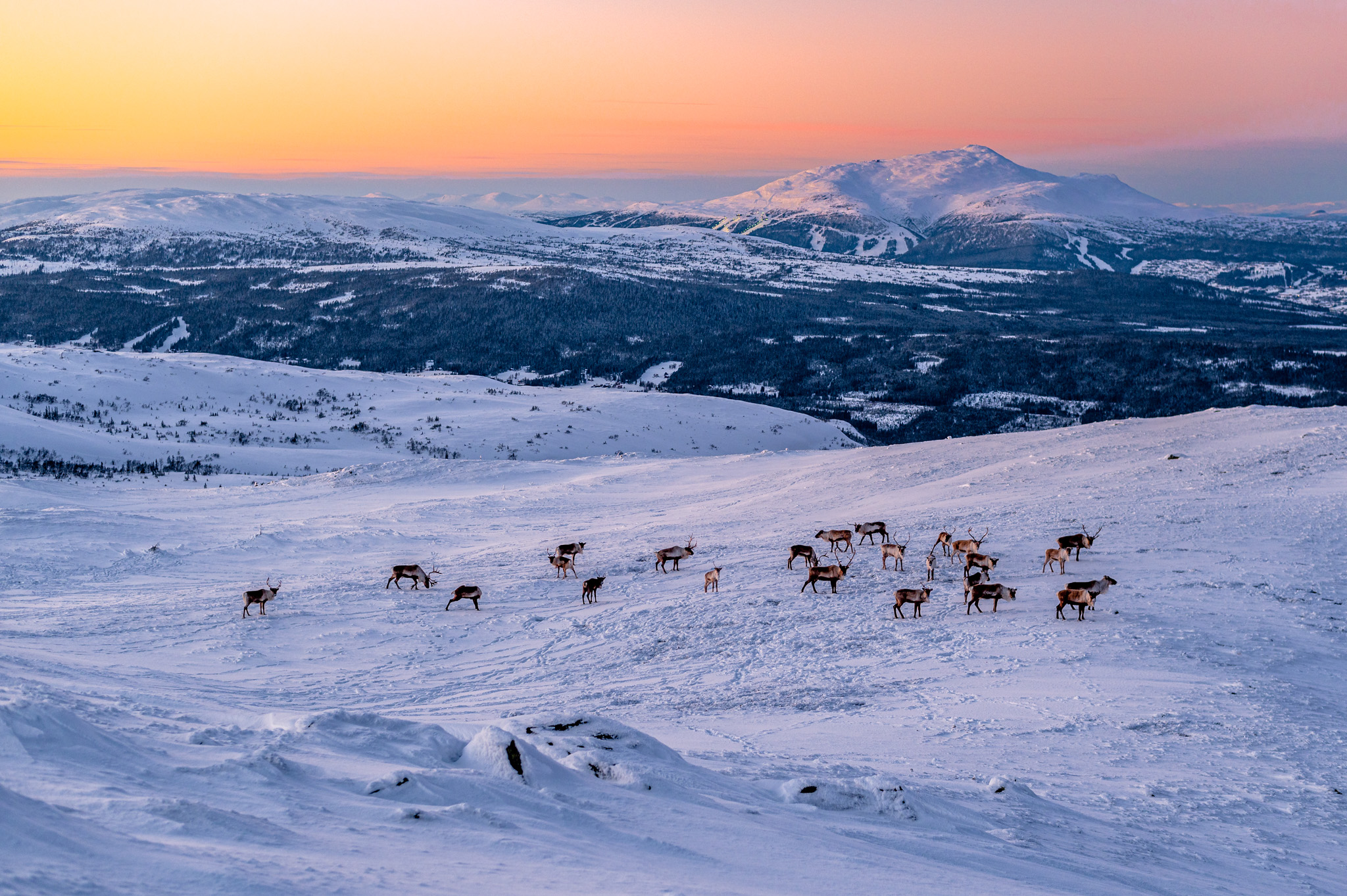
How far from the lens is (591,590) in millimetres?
15641

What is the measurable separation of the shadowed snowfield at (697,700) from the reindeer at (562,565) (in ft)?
1.30

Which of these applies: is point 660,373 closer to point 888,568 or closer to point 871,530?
point 871,530

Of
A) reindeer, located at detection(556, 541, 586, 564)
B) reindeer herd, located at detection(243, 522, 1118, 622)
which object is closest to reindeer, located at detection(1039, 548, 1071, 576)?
reindeer herd, located at detection(243, 522, 1118, 622)

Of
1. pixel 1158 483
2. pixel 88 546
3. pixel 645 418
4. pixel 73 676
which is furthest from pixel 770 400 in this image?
pixel 73 676

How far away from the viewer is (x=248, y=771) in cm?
639

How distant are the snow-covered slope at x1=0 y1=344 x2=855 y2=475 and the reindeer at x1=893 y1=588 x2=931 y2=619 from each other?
3029cm

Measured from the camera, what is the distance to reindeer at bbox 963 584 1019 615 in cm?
1392

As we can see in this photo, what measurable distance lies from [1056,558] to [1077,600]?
2.47 meters

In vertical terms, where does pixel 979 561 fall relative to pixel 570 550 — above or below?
above

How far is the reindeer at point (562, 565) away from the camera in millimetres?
17328

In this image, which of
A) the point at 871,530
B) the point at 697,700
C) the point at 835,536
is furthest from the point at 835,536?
the point at 697,700

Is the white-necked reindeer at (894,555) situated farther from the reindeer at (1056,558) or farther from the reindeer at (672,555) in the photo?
the reindeer at (672,555)

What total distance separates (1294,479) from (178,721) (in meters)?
21.4

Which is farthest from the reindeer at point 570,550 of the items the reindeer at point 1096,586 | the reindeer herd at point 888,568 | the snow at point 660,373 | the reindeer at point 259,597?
the snow at point 660,373
